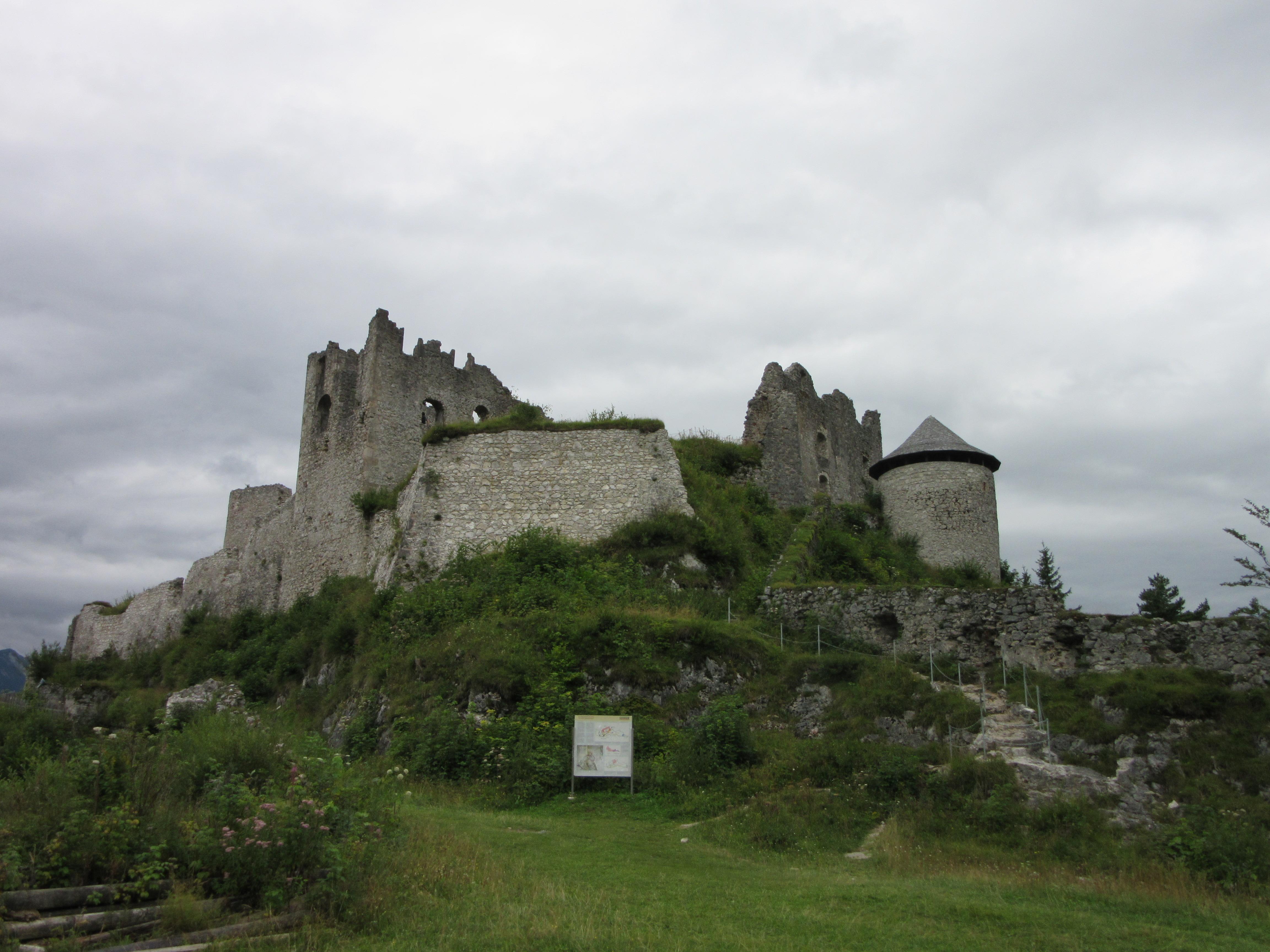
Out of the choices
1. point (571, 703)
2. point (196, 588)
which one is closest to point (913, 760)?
point (571, 703)

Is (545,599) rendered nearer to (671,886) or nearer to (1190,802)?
(671,886)

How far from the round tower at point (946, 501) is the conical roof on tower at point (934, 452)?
2 centimetres

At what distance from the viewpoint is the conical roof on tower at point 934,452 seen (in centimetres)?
2888

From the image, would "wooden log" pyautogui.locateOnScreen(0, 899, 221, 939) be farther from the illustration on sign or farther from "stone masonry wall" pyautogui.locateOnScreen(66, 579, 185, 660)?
"stone masonry wall" pyautogui.locateOnScreen(66, 579, 185, 660)

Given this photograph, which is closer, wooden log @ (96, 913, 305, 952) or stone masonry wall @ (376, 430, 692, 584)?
wooden log @ (96, 913, 305, 952)

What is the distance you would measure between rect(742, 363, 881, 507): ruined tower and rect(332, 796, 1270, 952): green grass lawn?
1984 cm

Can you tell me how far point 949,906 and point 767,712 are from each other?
785 cm

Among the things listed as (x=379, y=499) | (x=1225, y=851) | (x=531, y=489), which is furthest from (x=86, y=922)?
(x=379, y=499)

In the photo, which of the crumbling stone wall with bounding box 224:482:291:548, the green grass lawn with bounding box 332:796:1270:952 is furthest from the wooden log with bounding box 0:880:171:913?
the crumbling stone wall with bounding box 224:482:291:548

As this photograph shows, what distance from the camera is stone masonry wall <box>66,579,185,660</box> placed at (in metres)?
38.2

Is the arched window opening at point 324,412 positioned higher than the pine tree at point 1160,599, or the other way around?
the arched window opening at point 324,412

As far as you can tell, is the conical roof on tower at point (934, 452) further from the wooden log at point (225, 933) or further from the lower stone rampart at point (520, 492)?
the wooden log at point (225, 933)

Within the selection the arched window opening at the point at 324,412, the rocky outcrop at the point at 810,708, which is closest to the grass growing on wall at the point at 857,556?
the rocky outcrop at the point at 810,708

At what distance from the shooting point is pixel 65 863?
22.6 ft
